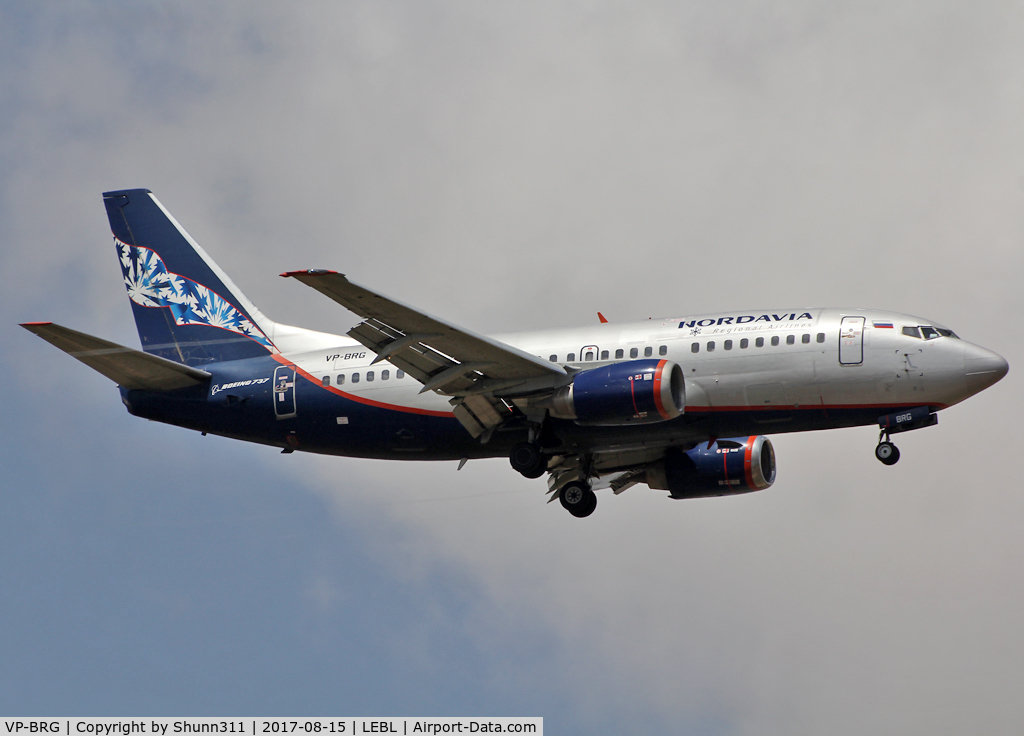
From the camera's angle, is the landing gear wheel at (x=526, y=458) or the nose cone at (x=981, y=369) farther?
the landing gear wheel at (x=526, y=458)

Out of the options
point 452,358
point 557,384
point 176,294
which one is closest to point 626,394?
point 557,384

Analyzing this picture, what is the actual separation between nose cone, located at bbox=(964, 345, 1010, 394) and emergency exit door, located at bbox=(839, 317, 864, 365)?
8.91 feet

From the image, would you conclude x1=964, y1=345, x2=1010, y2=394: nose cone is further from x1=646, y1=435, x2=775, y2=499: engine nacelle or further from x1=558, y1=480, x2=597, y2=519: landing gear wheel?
x1=558, y1=480, x2=597, y2=519: landing gear wheel

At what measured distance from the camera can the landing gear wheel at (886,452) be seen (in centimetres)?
3516

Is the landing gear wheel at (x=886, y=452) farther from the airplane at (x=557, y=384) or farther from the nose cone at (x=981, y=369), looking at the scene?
the nose cone at (x=981, y=369)

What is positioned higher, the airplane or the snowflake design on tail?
the snowflake design on tail

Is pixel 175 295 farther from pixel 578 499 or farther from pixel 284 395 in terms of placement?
pixel 578 499

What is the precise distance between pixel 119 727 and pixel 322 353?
40.7ft

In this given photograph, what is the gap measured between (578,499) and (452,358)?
294 inches

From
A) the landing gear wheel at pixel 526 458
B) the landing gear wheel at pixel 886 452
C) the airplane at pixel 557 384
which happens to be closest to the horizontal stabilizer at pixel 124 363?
the airplane at pixel 557 384

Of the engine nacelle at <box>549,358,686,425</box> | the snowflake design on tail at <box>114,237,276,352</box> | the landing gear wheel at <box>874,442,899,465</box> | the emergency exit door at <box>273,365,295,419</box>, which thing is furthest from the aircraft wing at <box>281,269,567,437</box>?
the snowflake design on tail at <box>114,237,276,352</box>

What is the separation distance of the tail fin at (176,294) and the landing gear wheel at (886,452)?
→ 19139 millimetres

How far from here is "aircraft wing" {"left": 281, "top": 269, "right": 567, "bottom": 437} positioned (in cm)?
3309

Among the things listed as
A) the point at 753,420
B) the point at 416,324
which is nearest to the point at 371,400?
the point at 416,324
